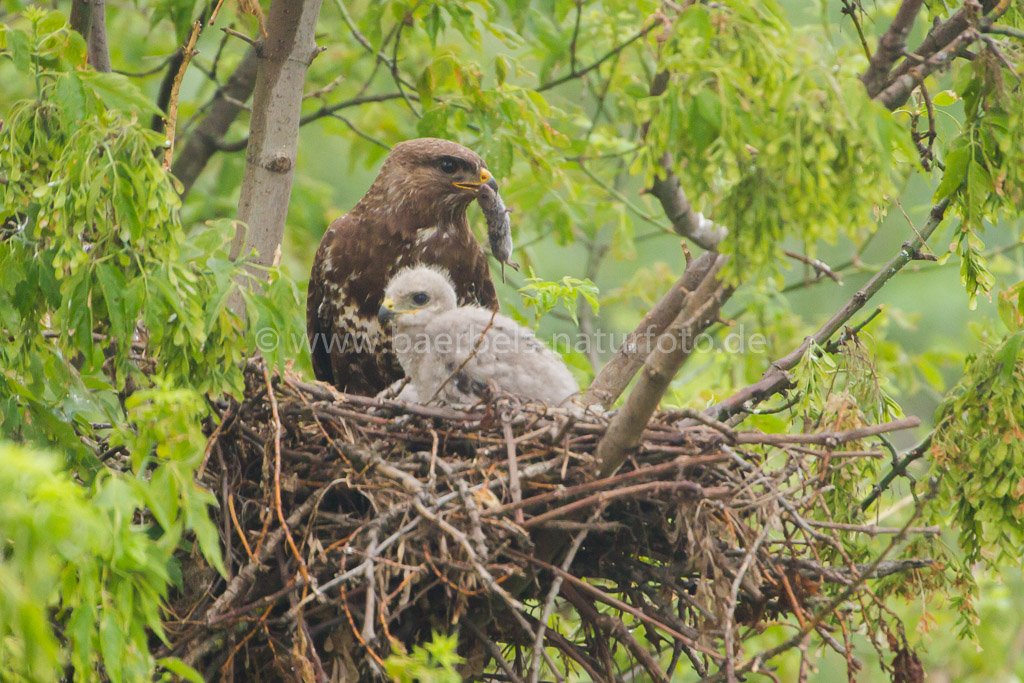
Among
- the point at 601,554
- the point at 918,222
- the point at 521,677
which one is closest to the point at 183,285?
the point at 601,554

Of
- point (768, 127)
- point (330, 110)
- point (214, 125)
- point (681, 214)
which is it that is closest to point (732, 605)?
point (768, 127)

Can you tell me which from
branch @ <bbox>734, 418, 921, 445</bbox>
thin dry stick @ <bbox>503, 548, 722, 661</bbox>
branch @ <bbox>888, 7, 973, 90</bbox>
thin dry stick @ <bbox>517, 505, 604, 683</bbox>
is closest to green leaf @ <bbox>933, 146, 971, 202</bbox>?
branch @ <bbox>888, 7, 973, 90</bbox>

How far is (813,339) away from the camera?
12.0 feet

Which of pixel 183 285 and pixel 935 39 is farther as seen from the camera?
pixel 935 39

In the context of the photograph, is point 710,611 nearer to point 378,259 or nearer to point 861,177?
point 861,177

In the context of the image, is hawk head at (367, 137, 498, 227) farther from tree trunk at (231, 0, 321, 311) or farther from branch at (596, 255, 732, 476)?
branch at (596, 255, 732, 476)

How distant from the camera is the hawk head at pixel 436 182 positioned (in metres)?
4.84

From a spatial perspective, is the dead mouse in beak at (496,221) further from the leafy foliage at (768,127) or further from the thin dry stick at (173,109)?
the leafy foliage at (768,127)

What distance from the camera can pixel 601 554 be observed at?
10.3 ft

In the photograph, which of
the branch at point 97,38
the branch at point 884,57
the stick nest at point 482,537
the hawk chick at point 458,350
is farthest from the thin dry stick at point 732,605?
the branch at point 97,38

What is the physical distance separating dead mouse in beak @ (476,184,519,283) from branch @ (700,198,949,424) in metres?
1.55

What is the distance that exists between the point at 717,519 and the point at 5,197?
2288 millimetres

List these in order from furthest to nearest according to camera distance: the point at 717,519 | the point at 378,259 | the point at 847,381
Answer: the point at 378,259
the point at 847,381
the point at 717,519

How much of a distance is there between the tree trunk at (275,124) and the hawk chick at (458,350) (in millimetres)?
654
